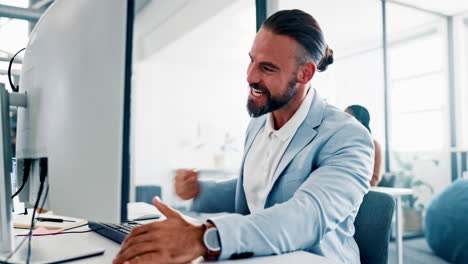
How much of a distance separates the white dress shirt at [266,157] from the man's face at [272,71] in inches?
2.6

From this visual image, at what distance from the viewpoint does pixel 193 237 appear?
659mm

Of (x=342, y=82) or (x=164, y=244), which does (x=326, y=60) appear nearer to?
(x=164, y=244)

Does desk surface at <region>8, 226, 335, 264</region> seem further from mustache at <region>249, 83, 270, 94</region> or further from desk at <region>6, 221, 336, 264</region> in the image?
mustache at <region>249, 83, 270, 94</region>

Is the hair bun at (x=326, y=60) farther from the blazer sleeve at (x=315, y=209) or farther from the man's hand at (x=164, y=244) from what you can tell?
the man's hand at (x=164, y=244)

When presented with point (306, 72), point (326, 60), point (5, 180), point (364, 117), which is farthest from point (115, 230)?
point (364, 117)

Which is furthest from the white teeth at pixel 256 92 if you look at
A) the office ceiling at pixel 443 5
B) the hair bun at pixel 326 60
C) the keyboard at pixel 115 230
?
the office ceiling at pixel 443 5

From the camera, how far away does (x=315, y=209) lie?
785mm

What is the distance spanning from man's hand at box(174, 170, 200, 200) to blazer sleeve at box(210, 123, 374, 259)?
1.49 feet

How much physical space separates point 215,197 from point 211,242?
632 mm

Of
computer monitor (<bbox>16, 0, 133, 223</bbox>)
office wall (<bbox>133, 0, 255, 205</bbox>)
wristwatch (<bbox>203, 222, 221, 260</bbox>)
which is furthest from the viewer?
office wall (<bbox>133, 0, 255, 205</bbox>)

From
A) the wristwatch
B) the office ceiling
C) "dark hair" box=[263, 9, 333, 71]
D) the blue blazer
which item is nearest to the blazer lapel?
the blue blazer

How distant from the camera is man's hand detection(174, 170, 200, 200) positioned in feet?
4.09

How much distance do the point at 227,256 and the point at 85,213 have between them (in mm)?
259

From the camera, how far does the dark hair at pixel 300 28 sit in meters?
1.19
